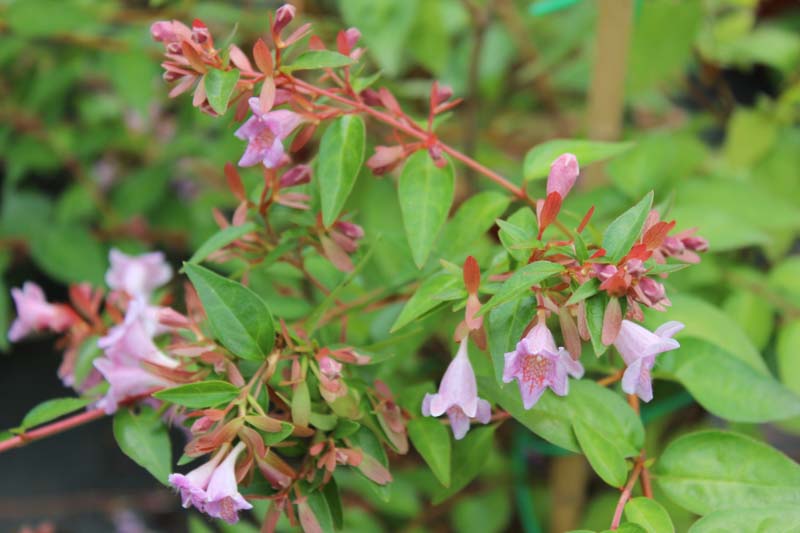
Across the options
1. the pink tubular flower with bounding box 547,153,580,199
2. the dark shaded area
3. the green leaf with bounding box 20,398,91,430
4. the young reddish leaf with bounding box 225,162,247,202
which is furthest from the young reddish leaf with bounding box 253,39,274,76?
the dark shaded area

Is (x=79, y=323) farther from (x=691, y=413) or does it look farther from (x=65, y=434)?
(x=65, y=434)

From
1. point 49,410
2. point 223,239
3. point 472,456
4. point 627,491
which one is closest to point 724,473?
point 627,491

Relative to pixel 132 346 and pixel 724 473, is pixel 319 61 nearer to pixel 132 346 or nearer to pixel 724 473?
pixel 132 346

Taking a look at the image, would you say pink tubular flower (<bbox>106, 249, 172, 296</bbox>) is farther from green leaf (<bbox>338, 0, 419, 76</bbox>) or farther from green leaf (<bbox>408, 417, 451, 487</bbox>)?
green leaf (<bbox>338, 0, 419, 76</bbox>)

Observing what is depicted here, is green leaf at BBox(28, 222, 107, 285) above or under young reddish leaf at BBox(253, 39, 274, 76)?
under

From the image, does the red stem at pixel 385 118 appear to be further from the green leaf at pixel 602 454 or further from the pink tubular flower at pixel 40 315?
the pink tubular flower at pixel 40 315

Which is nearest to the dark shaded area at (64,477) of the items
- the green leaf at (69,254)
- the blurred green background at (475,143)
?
the blurred green background at (475,143)

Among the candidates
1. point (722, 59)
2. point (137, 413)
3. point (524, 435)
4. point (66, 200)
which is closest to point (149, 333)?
point (137, 413)
